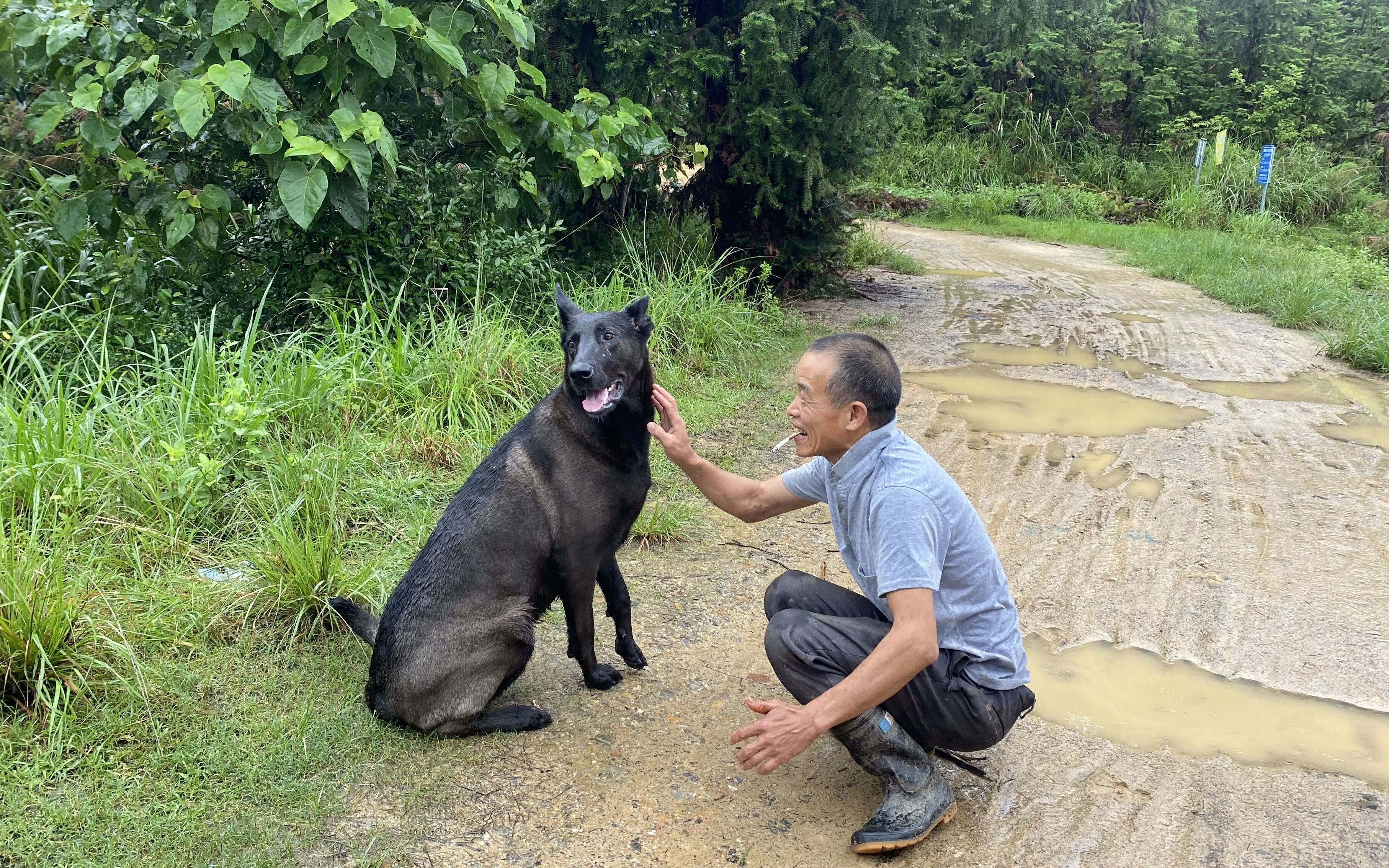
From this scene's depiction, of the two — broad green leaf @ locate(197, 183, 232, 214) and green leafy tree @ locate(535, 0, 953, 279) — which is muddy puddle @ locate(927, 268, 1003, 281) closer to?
green leafy tree @ locate(535, 0, 953, 279)

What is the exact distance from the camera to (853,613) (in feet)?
10.3

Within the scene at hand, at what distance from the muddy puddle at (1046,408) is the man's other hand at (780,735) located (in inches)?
165

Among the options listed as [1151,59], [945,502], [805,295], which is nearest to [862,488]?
[945,502]

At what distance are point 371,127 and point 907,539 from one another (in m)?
3.60

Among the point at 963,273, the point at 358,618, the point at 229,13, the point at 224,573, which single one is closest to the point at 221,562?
the point at 224,573

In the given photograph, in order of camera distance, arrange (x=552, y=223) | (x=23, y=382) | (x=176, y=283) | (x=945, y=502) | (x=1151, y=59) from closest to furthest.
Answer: (x=945, y=502) < (x=23, y=382) < (x=176, y=283) < (x=552, y=223) < (x=1151, y=59)

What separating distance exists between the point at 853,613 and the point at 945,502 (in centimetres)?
60

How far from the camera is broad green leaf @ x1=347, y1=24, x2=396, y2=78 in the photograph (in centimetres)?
464

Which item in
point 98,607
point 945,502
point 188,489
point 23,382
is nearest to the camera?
point 945,502

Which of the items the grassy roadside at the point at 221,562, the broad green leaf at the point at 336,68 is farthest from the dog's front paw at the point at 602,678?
the broad green leaf at the point at 336,68

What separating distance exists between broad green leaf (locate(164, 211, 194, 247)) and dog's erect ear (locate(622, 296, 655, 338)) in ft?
9.32

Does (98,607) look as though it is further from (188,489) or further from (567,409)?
(567,409)

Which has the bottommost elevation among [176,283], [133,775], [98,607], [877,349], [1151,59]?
[133,775]

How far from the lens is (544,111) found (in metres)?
5.99
